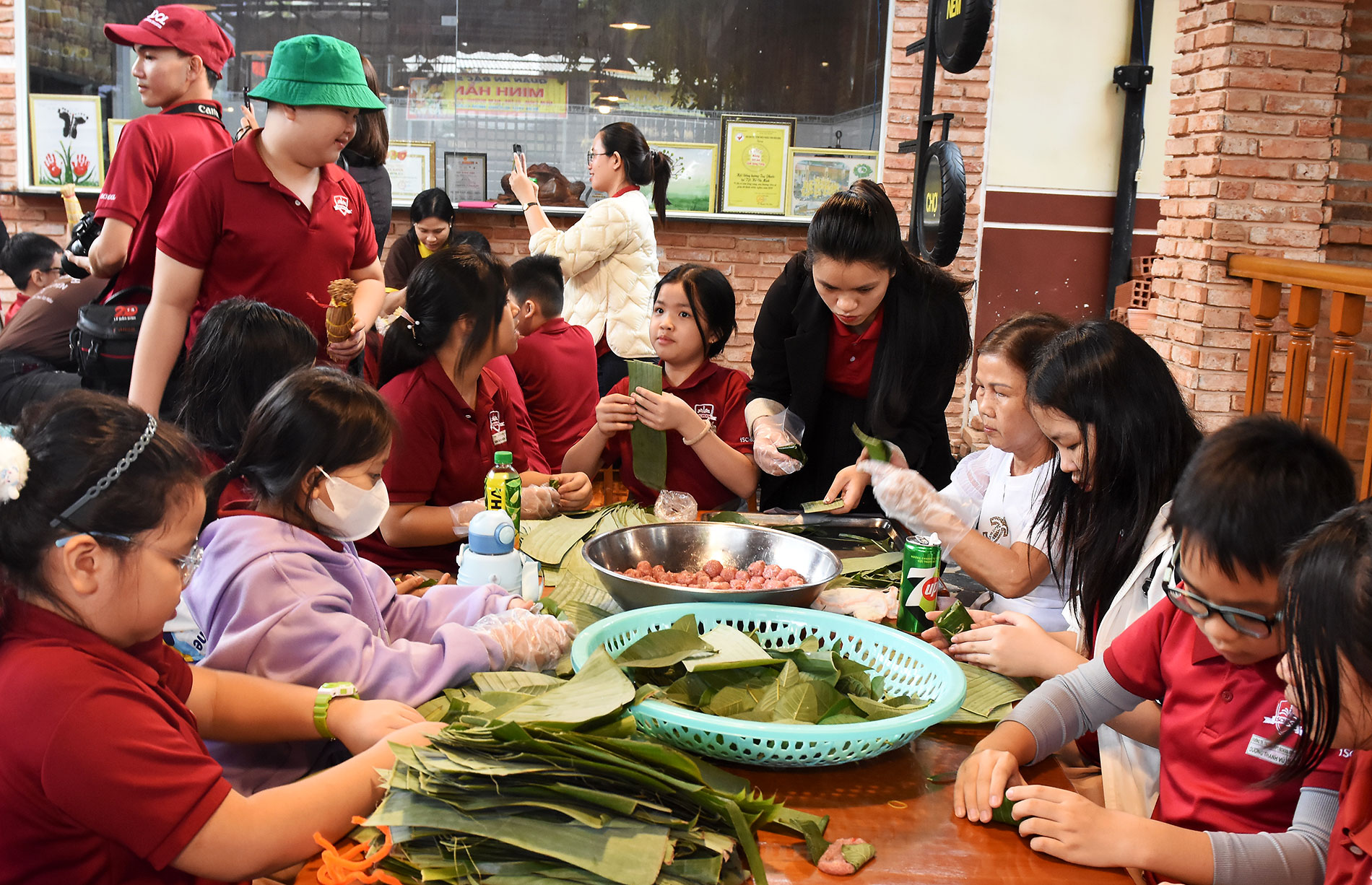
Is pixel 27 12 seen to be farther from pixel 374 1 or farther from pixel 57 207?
pixel 374 1

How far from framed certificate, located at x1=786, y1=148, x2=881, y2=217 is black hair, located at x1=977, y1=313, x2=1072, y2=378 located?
4.80 m

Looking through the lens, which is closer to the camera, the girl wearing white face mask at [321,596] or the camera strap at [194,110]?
the girl wearing white face mask at [321,596]

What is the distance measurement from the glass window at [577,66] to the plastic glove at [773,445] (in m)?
4.55

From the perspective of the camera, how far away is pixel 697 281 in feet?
9.68

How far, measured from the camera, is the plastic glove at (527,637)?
1.55m

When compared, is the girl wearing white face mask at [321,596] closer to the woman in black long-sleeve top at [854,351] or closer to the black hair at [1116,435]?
the black hair at [1116,435]

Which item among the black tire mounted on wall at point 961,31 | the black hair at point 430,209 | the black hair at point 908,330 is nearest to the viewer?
the black hair at point 908,330

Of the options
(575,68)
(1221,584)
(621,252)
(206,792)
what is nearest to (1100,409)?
(1221,584)

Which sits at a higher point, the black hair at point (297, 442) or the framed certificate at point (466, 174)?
the framed certificate at point (466, 174)

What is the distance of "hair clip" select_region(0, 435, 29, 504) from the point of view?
3.49ft

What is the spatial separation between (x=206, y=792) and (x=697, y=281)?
2080mm

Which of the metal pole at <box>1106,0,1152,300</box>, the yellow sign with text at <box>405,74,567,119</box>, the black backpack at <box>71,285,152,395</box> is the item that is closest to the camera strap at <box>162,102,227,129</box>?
the black backpack at <box>71,285,152,395</box>

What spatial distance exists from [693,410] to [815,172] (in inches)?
177

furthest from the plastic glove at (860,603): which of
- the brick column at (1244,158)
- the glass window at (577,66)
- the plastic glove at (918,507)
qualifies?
the glass window at (577,66)
